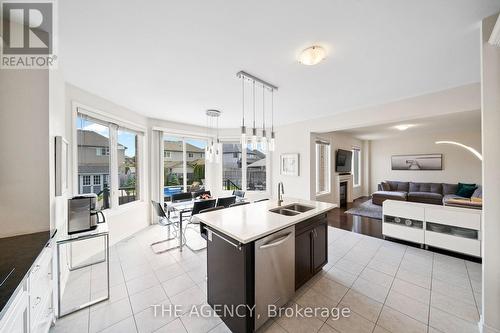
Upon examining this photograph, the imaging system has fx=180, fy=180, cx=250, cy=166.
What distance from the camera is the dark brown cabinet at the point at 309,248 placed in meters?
1.91

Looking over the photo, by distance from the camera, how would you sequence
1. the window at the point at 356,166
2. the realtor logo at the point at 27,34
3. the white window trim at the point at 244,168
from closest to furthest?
the realtor logo at the point at 27,34 < the white window trim at the point at 244,168 < the window at the point at 356,166

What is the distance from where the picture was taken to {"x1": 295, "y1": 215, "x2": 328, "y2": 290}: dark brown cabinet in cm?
191

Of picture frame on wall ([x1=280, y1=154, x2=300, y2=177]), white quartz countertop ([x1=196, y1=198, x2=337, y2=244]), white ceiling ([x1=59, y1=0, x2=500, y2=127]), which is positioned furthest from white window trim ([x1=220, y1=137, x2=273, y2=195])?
white quartz countertop ([x1=196, y1=198, x2=337, y2=244])

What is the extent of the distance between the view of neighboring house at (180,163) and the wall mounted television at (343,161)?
425 cm

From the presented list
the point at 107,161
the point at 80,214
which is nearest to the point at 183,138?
the point at 107,161

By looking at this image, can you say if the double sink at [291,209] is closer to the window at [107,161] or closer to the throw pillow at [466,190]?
the window at [107,161]

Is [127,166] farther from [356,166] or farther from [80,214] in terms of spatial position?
[356,166]

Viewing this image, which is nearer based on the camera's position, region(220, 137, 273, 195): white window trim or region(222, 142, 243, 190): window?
region(220, 137, 273, 195): white window trim

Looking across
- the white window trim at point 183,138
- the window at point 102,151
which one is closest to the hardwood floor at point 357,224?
the white window trim at point 183,138

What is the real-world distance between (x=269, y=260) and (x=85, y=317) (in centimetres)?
185

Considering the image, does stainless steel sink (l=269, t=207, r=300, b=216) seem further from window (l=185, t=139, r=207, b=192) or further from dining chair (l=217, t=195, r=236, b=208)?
window (l=185, t=139, r=207, b=192)

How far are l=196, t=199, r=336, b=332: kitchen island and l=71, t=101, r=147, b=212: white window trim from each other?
232cm

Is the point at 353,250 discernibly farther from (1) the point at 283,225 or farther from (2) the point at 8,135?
(2) the point at 8,135

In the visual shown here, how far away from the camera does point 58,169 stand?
171cm
